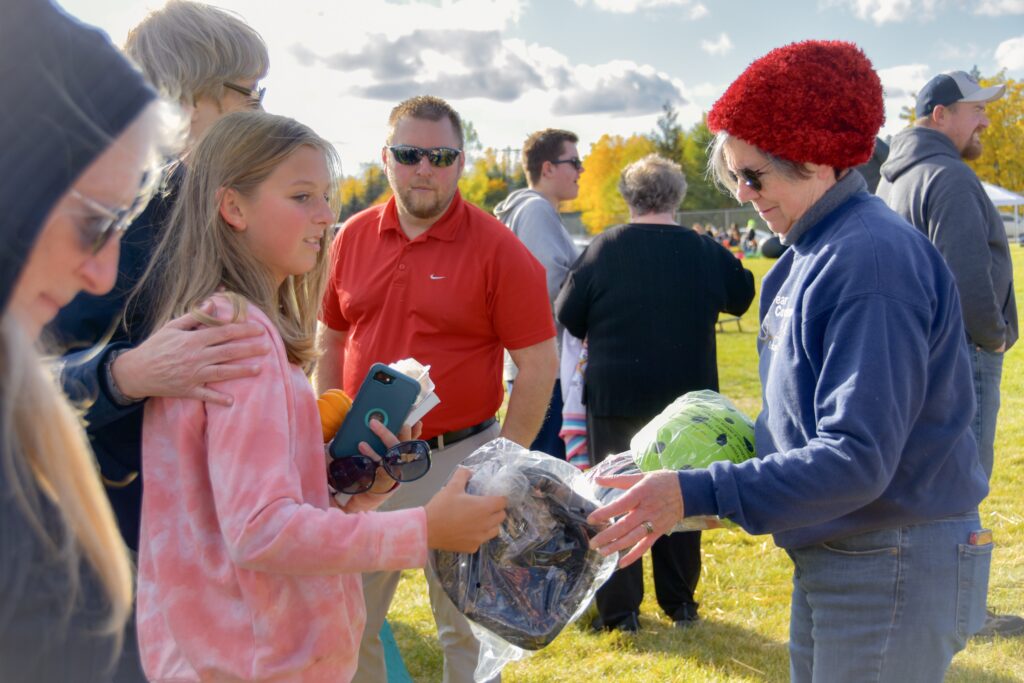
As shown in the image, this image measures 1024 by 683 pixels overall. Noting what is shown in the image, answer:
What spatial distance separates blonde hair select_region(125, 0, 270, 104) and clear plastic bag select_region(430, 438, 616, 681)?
3.95 ft

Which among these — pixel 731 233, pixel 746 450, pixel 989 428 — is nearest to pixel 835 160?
pixel 746 450

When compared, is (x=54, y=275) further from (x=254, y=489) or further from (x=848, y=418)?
(x=848, y=418)

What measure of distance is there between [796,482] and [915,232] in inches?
26.0

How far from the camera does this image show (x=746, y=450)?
246 cm

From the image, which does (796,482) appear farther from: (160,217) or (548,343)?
(548,343)

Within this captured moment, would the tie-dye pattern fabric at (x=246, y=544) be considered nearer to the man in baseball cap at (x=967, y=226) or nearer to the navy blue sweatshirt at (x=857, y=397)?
the navy blue sweatshirt at (x=857, y=397)

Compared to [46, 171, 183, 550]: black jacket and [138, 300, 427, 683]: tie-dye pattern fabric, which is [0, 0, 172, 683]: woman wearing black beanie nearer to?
[138, 300, 427, 683]: tie-dye pattern fabric

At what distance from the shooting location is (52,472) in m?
1.03

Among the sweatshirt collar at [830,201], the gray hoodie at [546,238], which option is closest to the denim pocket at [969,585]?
the sweatshirt collar at [830,201]

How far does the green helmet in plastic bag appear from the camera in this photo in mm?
2377

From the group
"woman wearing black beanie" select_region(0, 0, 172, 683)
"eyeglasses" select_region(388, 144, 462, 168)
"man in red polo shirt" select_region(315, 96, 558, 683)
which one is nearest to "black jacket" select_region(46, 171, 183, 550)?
"woman wearing black beanie" select_region(0, 0, 172, 683)

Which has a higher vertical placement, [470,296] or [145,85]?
[145,85]

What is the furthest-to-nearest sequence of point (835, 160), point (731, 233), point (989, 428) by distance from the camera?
point (731, 233), point (989, 428), point (835, 160)

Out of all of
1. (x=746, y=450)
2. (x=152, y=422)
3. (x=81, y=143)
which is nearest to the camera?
(x=81, y=143)
